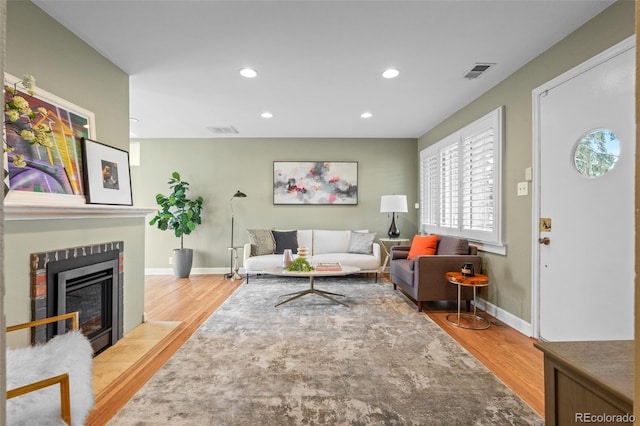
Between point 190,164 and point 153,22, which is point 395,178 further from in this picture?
point 153,22

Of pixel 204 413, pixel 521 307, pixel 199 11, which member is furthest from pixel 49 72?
pixel 521 307

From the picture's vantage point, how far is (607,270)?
2.14 metres

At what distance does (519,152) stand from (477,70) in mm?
909

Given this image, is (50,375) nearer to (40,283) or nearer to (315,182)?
(40,283)

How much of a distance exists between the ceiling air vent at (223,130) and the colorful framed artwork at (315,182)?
0.94 meters

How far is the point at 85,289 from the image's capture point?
2453 mm

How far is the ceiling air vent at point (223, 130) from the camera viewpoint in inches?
204

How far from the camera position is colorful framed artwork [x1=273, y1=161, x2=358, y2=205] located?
5.95 m

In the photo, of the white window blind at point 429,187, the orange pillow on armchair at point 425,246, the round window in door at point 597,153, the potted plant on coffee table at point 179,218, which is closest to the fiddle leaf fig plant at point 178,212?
the potted plant on coffee table at point 179,218

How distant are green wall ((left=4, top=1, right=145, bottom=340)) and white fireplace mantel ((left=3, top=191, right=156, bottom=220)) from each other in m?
0.08

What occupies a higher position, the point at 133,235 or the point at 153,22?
the point at 153,22

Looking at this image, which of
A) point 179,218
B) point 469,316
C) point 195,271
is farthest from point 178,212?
point 469,316

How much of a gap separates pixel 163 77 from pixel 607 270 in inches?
164

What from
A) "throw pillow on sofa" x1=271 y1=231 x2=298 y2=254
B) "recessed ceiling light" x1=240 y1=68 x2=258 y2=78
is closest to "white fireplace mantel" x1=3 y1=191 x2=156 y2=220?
"recessed ceiling light" x1=240 y1=68 x2=258 y2=78
